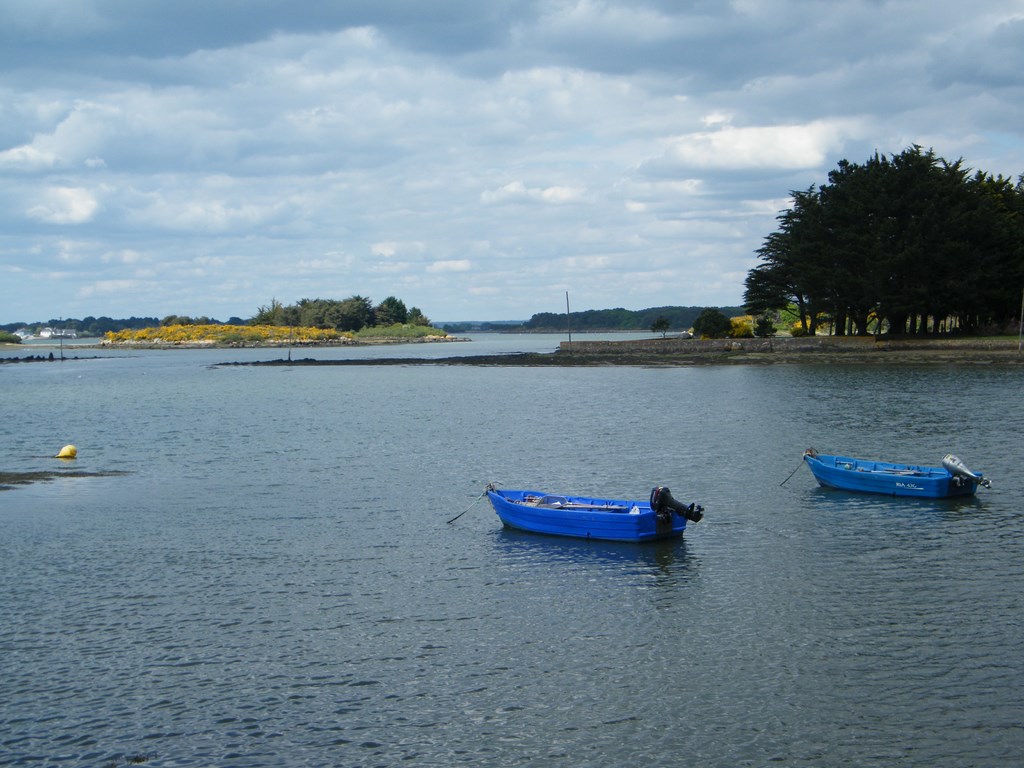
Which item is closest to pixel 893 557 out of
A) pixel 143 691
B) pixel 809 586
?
pixel 809 586

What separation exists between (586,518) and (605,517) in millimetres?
580

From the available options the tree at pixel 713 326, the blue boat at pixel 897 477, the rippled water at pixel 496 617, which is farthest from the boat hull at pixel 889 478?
the tree at pixel 713 326

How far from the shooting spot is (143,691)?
16672 mm

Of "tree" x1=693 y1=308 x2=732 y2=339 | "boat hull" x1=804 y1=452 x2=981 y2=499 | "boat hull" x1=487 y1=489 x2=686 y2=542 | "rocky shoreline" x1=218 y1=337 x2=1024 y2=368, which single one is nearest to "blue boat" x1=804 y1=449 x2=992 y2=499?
"boat hull" x1=804 y1=452 x2=981 y2=499

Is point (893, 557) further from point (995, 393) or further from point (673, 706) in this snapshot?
point (995, 393)

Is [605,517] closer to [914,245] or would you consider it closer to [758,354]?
[914,245]

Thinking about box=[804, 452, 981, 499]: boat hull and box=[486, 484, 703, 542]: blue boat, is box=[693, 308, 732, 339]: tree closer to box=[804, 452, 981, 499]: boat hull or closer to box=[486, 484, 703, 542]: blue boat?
box=[804, 452, 981, 499]: boat hull

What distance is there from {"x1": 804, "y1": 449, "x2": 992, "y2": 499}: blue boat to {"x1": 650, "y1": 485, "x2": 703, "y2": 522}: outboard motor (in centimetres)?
1006

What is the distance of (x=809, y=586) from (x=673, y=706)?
7.58m

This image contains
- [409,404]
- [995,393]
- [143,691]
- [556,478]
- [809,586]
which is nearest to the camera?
[143,691]

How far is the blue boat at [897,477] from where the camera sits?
31750mm

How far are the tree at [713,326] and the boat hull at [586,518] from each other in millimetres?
101605

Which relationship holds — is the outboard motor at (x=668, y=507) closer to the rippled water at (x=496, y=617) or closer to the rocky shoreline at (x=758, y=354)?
the rippled water at (x=496, y=617)

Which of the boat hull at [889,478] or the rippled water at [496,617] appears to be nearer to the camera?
the rippled water at [496,617]
